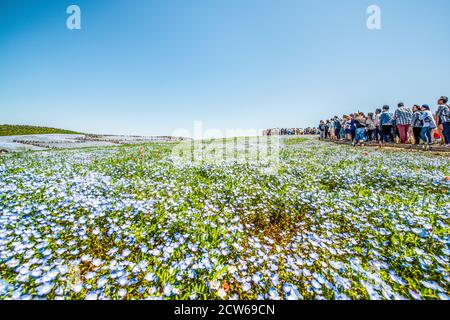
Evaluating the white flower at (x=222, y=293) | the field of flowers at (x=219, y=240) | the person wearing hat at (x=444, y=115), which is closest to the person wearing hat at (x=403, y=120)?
the person wearing hat at (x=444, y=115)

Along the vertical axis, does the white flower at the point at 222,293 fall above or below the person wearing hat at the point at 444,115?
below

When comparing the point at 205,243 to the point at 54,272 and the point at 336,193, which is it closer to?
the point at 54,272

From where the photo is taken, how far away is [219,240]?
414cm

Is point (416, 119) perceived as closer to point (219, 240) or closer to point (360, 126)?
point (360, 126)

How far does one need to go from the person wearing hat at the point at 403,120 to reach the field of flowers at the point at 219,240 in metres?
11.0

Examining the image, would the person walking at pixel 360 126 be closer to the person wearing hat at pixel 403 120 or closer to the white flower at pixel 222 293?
the person wearing hat at pixel 403 120

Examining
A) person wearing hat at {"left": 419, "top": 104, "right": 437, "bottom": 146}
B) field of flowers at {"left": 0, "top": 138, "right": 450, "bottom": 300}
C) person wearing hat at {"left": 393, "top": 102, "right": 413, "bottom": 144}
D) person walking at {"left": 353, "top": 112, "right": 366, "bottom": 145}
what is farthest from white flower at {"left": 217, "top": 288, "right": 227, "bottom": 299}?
person walking at {"left": 353, "top": 112, "right": 366, "bottom": 145}

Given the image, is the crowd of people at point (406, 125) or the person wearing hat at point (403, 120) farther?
the person wearing hat at point (403, 120)

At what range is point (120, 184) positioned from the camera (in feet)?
22.7

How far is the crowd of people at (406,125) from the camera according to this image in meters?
13.7

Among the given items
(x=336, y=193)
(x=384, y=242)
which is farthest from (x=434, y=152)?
(x=384, y=242)

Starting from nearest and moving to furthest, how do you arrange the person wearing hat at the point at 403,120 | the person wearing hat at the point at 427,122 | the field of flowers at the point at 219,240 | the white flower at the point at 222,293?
the white flower at the point at 222,293 → the field of flowers at the point at 219,240 → the person wearing hat at the point at 427,122 → the person wearing hat at the point at 403,120

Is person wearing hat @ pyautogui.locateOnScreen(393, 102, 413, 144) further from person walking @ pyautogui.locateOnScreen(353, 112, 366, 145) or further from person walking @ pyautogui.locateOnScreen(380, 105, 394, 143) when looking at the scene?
person walking @ pyautogui.locateOnScreen(353, 112, 366, 145)

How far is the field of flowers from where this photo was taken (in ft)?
9.94
